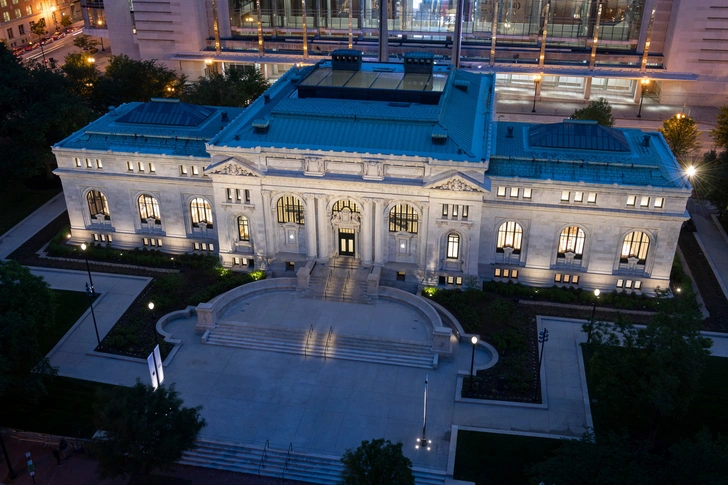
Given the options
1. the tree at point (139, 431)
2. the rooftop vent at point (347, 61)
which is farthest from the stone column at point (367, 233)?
the tree at point (139, 431)

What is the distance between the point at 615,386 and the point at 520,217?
25.2 metres

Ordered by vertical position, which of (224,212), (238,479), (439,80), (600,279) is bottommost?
(238,479)

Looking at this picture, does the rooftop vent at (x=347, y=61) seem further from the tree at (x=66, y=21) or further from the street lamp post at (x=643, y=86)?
the tree at (x=66, y=21)

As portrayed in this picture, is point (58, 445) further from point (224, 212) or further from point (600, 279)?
point (600, 279)

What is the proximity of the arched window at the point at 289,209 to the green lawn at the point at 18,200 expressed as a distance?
40.3 m

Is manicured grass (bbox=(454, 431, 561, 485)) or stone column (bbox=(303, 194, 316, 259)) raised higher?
stone column (bbox=(303, 194, 316, 259))

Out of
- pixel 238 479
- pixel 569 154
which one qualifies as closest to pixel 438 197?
pixel 569 154

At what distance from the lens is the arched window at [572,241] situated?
75500 millimetres

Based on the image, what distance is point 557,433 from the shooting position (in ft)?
193

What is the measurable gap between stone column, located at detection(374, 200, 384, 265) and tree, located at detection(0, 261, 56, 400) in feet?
110

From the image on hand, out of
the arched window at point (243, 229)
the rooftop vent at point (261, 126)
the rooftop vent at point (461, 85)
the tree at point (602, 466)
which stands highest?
the rooftop vent at point (461, 85)

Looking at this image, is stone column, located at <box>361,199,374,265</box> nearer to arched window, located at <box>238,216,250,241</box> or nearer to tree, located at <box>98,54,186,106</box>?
arched window, located at <box>238,216,250,241</box>

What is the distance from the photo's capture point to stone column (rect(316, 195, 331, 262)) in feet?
251

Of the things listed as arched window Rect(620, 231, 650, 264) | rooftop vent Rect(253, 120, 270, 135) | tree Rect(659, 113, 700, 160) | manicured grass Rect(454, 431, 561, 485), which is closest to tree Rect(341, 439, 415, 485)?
manicured grass Rect(454, 431, 561, 485)
